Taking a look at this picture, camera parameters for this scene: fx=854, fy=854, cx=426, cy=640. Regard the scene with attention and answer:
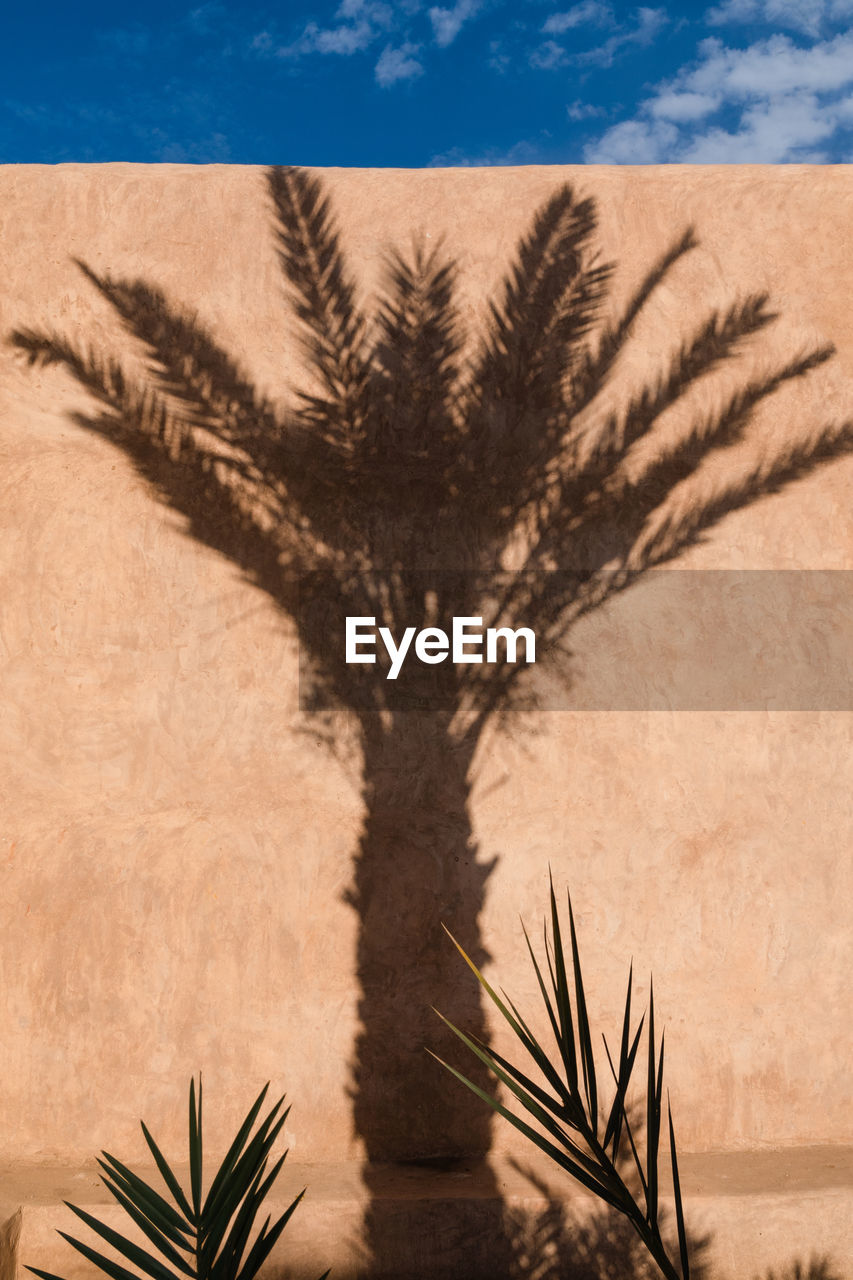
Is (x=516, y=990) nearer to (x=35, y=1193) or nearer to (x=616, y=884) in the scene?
(x=616, y=884)

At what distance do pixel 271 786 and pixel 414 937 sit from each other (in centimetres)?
121

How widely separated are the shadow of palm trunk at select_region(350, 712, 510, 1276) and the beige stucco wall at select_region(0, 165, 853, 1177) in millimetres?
128

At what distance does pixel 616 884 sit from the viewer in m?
5.01

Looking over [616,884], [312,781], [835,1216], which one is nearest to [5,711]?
[312,781]

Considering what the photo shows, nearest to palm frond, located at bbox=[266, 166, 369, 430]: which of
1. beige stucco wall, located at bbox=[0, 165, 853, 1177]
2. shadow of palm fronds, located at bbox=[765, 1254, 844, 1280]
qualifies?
beige stucco wall, located at bbox=[0, 165, 853, 1177]

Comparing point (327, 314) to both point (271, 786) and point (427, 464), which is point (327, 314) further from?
point (271, 786)

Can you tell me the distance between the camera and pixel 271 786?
5.01m

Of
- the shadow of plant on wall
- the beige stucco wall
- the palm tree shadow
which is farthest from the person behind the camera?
the shadow of plant on wall

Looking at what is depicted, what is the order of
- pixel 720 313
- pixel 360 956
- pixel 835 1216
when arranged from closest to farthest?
pixel 835 1216, pixel 360 956, pixel 720 313

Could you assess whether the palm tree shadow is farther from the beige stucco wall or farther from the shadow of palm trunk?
the beige stucco wall

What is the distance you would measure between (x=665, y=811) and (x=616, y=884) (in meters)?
0.52

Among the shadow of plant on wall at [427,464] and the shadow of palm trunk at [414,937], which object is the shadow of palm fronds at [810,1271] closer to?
the shadow of palm trunk at [414,937]

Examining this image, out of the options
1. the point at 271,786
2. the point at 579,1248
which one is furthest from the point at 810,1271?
the point at 271,786

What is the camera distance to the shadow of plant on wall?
5.05 meters
